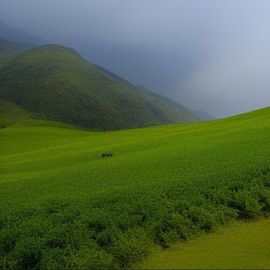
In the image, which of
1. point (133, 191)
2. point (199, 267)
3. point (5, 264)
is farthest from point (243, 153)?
point (5, 264)

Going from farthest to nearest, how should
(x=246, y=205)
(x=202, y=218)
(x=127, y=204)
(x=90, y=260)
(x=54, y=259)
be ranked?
(x=246, y=205), (x=127, y=204), (x=202, y=218), (x=54, y=259), (x=90, y=260)

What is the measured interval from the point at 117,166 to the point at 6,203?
9.75 metres

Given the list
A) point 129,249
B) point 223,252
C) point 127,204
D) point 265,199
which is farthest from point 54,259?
point 265,199

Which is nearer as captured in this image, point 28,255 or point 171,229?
point 28,255

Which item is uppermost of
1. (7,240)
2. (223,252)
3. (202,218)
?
(7,240)

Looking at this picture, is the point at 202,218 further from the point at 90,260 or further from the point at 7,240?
the point at 7,240

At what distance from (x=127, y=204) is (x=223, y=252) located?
20.7ft

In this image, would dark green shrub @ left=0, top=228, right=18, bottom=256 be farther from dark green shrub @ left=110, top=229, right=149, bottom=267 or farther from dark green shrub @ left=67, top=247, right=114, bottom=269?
dark green shrub @ left=110, top=229, right=149, bottom=267

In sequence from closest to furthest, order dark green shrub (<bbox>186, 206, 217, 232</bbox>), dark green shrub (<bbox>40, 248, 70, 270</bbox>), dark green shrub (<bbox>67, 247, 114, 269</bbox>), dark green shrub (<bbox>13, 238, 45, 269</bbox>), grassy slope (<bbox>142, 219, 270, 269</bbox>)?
grassy slope (<bbox>142, 219, 270, 269</bbox>) < dark green shrub (<bbox>67, 247, 114, 269</bbox>) < dark green shrub (<bbox>40, 248, 70, 270</bbox>) < dark green shrub (<bbox>13, 238, 45, 269</bbox>) < dark green shrub (<bbox>186, 206, 217, 232</bbox>)

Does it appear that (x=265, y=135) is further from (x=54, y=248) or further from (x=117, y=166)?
(x=54, y=248)

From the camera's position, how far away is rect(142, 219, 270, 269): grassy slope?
630 inches

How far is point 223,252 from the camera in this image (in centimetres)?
1719

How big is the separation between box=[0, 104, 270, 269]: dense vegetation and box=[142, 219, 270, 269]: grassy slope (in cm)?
77

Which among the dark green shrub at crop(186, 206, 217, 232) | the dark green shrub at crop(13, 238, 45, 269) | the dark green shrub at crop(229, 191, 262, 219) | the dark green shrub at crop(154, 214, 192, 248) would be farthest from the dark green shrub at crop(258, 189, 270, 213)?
the dark green shrub at crop(13, 238, 45, 269)
